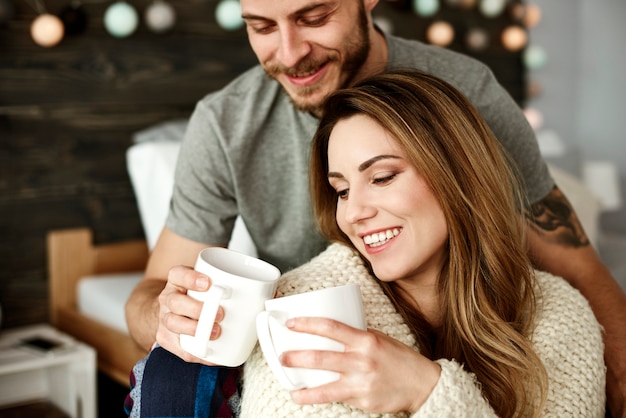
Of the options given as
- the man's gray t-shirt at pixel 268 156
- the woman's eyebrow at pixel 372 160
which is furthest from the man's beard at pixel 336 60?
the woman's eyebrow at pixel 372 160

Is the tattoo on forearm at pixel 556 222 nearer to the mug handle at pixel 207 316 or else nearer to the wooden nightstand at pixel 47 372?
the mug handle at pixel 207 316

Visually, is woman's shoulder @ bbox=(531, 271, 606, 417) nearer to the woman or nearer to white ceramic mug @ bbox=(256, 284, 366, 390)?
the woman

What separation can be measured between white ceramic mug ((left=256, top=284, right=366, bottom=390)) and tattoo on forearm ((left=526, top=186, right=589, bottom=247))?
2.48ft

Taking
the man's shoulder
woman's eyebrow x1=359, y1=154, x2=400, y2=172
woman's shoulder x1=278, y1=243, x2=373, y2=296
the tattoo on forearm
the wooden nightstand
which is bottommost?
the wooden nightstand

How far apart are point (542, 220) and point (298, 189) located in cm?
53

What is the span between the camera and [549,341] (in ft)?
4.07

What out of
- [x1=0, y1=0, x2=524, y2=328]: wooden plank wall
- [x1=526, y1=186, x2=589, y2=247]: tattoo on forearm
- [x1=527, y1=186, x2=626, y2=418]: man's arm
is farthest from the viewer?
[x1=0, y1=0, x2=524, y2=328]: wooden plank wall

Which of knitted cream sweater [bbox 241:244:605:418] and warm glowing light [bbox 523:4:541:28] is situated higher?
warm glowing light [bbox 523:4:541:28]

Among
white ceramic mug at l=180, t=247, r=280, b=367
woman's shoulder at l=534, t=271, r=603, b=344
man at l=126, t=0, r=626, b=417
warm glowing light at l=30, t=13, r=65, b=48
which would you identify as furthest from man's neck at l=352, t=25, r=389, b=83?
warm glowing light at l=30, t=13, r=65, b=48

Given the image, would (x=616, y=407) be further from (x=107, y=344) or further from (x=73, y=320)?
(x=73, y=320)

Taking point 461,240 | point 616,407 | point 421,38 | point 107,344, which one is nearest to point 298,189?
point 461,240

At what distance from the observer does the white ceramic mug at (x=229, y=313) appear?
98 cm

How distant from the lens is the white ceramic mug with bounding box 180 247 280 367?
3.21ft

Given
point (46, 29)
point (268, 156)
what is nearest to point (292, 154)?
point (268, 156)
